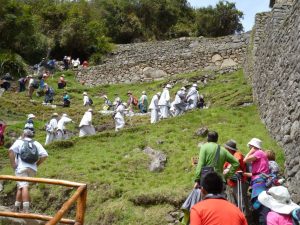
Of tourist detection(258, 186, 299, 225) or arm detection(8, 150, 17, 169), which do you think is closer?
tourist detection(258, 186, 299, 225)

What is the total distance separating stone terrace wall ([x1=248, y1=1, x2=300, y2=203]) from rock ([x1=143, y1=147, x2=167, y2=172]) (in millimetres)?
2966

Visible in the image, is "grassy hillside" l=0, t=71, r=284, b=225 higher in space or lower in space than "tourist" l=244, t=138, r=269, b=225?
lower

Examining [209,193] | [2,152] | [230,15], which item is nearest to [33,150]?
[209,193]

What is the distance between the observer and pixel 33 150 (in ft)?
Answer: 34.7

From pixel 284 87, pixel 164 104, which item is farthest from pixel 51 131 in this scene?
pixel 284 87

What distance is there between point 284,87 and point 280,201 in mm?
6726

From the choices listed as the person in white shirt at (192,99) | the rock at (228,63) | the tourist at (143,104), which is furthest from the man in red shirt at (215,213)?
the rock at (228,63)

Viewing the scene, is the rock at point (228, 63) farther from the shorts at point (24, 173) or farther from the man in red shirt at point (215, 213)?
the man in red shirt at point (215, 213)

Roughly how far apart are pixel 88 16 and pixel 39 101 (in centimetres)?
2302

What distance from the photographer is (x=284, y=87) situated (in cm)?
1399

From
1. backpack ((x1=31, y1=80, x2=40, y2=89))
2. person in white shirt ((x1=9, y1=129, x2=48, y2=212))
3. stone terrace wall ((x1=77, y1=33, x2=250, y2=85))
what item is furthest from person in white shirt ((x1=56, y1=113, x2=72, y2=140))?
stone terrace wall ((x1=77, y1=33, x2=250, y2=85))

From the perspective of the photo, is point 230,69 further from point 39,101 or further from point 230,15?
point 230,15

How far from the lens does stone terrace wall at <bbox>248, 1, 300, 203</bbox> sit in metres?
A: 11.9

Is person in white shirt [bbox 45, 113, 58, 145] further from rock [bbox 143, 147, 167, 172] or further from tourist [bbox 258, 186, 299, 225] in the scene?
tourist [bbox 258, 186, 299, 225]
